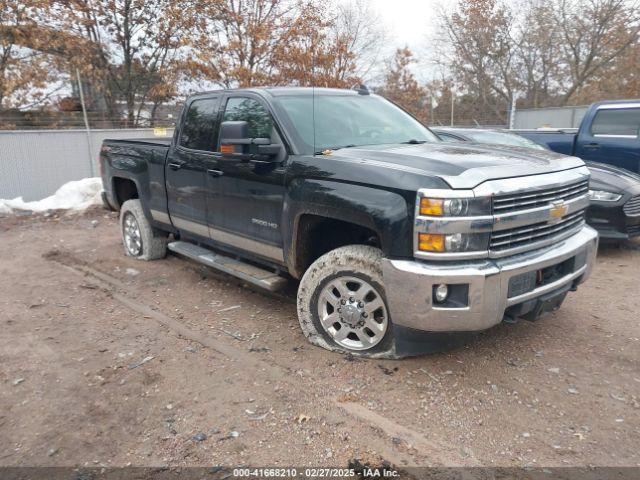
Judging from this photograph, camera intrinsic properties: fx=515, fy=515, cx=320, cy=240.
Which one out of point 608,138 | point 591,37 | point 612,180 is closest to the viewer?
point 612,180

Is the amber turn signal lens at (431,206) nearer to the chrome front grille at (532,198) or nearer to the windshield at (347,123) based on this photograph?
the chrome front grille at (532,198)

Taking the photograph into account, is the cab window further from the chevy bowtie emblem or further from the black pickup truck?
the chevy bowtie emblem

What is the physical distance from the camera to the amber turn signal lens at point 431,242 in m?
3.06

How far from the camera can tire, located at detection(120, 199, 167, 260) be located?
6344 millimetres

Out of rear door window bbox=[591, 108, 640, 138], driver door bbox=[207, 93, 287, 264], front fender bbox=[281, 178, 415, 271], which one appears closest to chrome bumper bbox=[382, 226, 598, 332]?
front fender bbox=[281, 178, 415, 271]

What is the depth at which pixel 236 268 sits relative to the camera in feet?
15.3

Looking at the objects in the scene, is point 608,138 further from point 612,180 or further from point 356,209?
point 356,209

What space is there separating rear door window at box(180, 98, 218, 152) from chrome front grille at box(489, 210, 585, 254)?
2.84 meters

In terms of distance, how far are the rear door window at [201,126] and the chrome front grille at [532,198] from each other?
111 inches

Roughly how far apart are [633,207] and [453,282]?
438 centimetres

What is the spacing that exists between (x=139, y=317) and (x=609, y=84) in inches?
975

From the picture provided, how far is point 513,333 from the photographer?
413 centimetres

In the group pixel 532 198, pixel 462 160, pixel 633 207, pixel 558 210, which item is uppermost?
pixel 462 160

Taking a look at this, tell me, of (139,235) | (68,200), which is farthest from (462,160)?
(68,200)
